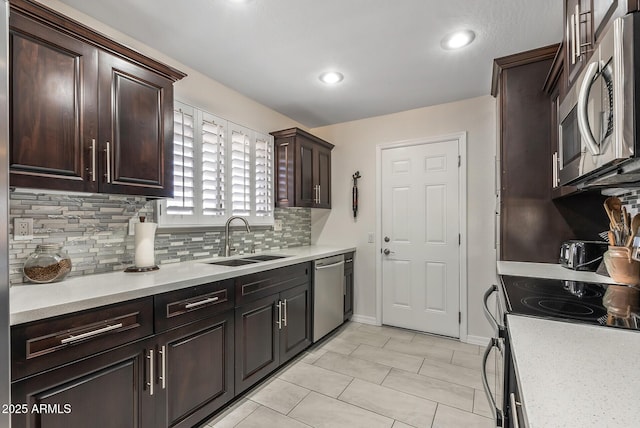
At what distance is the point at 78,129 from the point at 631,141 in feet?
7.12

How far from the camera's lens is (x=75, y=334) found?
48.9 inches

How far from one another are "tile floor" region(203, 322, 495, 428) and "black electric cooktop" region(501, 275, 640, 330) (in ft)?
3.35

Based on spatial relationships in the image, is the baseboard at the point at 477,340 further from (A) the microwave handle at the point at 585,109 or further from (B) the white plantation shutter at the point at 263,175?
(A) the microwave handle at the point at 585,109

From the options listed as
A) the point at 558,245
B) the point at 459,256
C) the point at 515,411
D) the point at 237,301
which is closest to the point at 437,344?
the point at 459,256

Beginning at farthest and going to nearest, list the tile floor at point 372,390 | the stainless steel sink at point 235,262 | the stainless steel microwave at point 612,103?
the stainless steel sink at point 235,262 < the tile floor at point 372,390 < the stainless steel microwave at point 612,103

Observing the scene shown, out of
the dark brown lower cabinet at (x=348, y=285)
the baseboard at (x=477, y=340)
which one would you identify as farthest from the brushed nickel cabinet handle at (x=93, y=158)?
the baseboard at (x=477, y=340)

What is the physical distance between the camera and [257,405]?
206 centimetres

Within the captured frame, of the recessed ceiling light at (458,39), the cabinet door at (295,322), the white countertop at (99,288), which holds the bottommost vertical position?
the cabinet door at (295,322)

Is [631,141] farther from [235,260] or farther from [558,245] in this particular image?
[235,260]

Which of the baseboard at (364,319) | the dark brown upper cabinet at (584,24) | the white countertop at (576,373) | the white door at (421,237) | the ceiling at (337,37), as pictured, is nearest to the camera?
the white countertop at (576,373)

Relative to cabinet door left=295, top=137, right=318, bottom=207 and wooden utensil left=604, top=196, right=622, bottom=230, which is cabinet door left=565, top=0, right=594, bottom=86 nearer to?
wooden utensil left=604, top=196, right=622, bottom=230

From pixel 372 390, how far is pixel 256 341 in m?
0.95

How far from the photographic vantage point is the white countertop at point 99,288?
3.83 feet

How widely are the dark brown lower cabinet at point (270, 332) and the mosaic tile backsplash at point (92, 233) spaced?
752 millimetres
